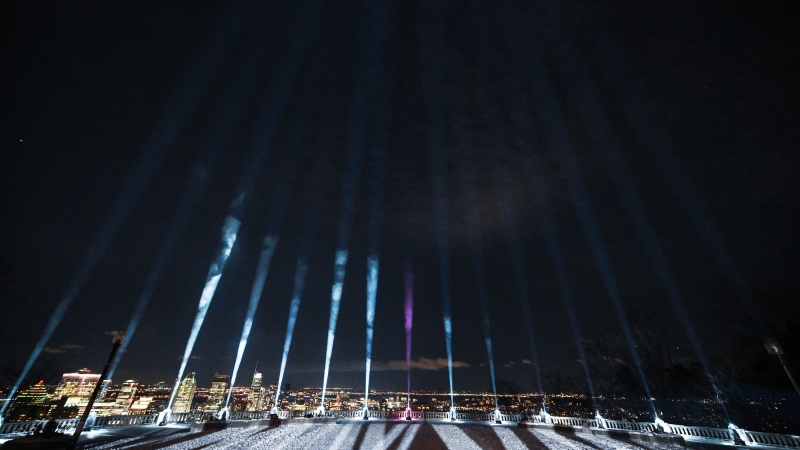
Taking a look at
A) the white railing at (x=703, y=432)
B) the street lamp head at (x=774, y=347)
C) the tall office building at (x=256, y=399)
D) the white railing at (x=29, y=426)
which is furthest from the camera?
the tall office building at (x=256, y=399)

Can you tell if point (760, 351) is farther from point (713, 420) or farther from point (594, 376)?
point (594, 376)

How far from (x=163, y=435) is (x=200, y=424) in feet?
11.4

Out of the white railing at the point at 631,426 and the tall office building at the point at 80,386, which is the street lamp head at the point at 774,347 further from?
the tall office building at the point at 80,386

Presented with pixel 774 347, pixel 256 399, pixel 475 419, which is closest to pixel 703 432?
pixel 774 347

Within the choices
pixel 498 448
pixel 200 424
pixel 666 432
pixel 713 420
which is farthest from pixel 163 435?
pixel 713 420

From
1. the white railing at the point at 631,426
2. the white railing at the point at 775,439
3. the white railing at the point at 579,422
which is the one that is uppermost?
the white railing at the point at 579,422

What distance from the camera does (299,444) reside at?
53.8 feet

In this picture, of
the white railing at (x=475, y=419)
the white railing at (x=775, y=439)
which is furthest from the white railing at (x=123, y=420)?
the white railing at (x=775, y=439)

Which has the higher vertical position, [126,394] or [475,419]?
[126,394]

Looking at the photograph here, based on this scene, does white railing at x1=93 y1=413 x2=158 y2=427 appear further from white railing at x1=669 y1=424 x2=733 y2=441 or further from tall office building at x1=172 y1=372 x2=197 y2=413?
tall office building at x1=172 y1=372 x2=197 y2=413

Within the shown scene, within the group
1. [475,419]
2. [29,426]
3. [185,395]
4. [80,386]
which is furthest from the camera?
[185,395]

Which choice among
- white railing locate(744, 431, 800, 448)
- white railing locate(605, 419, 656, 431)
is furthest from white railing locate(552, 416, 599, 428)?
white railing locate(744, 431, 800, 448)

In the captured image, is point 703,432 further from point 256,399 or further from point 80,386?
point 256,399

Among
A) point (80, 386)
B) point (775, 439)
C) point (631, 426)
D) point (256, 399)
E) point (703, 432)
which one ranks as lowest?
point (775, 439)
